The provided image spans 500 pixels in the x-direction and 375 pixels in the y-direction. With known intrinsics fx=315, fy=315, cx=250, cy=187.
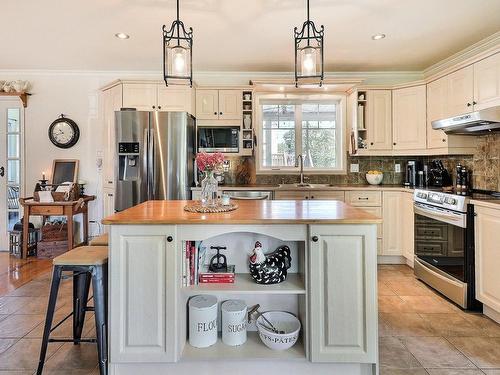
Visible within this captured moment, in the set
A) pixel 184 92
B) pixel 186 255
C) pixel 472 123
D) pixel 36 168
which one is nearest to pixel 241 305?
pixel 186 255

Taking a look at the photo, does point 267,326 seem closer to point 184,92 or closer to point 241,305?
point 241,305

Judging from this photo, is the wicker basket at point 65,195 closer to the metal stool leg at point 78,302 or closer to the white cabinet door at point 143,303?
the metal stool leg at point 78,302

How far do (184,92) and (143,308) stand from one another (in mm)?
3104

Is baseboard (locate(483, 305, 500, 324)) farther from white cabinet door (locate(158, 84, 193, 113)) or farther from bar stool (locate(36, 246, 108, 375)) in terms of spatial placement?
white cabinet door (locate(158, 84, 193, 113))

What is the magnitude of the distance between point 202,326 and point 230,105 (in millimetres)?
3101

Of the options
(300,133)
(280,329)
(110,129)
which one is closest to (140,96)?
(110,129)

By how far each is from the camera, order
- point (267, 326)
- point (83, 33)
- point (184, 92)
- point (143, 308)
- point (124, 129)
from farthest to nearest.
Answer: point (184, 92), point (124, 129), point (83, 33), point (267, 326), point (143, 308)

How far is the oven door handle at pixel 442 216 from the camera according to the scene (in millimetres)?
2652

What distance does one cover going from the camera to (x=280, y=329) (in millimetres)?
1903

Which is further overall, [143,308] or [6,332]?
[6,332]

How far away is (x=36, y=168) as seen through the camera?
453 cm

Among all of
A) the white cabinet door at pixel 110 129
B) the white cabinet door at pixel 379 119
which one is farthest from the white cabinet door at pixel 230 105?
the white cabinet door at pixel 379 119

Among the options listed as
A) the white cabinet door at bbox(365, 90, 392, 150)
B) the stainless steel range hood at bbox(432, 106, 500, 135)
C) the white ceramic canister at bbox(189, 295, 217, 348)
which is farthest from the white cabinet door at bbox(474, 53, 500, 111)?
the white ceramic canister at bbox(189, 295, 217, 348)

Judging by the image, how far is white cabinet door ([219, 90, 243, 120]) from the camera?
4.25 meters
